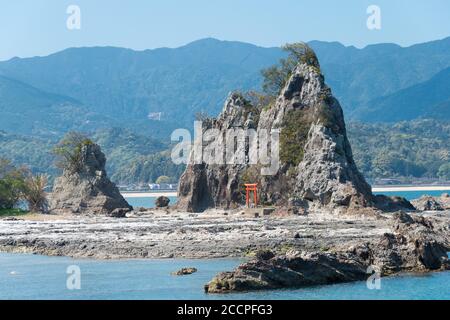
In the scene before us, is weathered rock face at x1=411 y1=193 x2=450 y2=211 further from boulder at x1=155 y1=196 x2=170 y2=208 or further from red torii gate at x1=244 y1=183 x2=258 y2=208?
boulder at x1=155 y1=196 x2=170 y2=208

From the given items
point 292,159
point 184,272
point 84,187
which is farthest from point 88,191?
point 184,272

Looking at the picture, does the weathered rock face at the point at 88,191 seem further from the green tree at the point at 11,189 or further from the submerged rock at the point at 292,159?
the submerged rock at the point at 292,159

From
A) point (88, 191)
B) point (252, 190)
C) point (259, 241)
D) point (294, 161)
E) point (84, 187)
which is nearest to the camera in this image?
point (259, 241)

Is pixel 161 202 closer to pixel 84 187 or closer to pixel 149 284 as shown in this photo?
pixel 84 187

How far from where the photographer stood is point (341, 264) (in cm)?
4444

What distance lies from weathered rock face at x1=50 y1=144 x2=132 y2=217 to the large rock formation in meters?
8.64

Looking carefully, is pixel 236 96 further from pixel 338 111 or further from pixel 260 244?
pixel 260 244

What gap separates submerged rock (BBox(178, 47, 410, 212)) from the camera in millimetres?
86000

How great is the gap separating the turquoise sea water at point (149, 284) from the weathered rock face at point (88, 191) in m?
39.3

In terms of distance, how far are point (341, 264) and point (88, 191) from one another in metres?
57.3

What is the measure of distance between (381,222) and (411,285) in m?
27.4

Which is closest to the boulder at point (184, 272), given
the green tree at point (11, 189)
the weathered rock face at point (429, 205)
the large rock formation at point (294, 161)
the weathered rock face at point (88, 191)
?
the large rock formation at point (294, 161)

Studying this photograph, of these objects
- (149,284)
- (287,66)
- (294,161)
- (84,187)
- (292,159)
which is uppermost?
(287,66)
